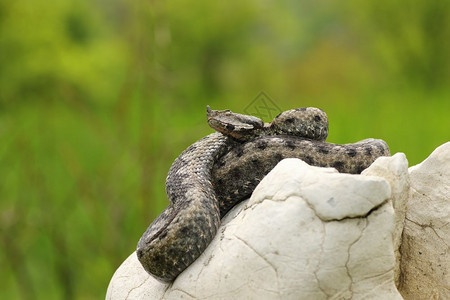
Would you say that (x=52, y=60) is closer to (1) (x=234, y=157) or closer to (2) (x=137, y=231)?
(2) (x=137, y=231)

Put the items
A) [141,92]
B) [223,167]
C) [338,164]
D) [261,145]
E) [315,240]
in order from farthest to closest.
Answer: [141,92] → [223,167] → [261,145] → [338,164] → [315,240]

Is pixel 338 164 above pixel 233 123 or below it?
below

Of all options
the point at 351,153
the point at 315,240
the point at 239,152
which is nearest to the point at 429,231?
the point at 351,153

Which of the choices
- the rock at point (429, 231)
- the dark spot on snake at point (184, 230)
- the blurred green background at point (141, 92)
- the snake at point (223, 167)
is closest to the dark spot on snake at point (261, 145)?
the snake at point (223, 167)

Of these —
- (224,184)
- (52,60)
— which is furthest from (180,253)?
(52,60)

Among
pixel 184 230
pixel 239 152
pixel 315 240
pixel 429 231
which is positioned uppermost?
pixel 239 152

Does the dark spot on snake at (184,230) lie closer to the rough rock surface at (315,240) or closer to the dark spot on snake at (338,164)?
the rough rock surface at (315,240)

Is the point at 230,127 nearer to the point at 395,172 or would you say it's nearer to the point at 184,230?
the point at 184,230
